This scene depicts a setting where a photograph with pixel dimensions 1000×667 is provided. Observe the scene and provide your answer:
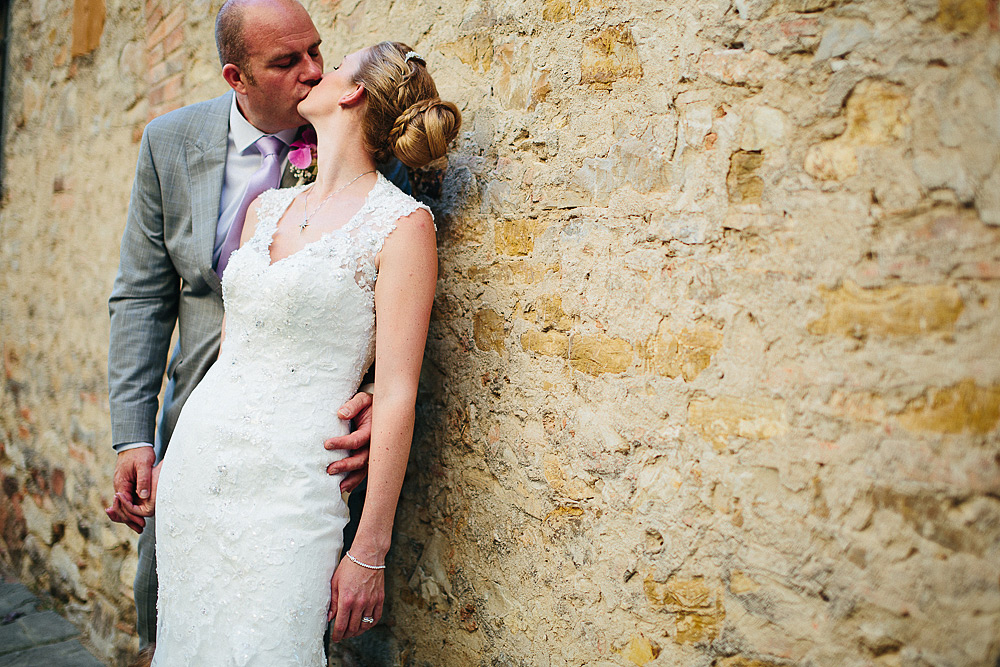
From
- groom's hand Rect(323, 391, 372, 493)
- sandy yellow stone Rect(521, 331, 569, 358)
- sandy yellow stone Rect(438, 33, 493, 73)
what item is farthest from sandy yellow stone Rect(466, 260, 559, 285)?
sandy yellow stone Rect(438, 33, 493, 73)

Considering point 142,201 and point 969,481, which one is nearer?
point 969,481

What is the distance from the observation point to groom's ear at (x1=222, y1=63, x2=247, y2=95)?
2.02m

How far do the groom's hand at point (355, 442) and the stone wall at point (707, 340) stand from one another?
11.7 inches

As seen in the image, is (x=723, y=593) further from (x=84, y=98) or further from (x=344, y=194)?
(x=84, y=98)

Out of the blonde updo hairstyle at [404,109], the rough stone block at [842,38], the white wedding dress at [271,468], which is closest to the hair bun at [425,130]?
the blonde updo hairstyle at [404,109]

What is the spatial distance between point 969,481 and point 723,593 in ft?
1.62

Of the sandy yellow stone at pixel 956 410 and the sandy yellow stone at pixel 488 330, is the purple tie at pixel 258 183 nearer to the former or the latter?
the sandy yellow stone at pixel 488 330

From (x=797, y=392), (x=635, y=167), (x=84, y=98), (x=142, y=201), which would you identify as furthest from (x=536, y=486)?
(x=84, y=98)

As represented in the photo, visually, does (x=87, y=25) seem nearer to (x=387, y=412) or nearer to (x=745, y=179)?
(x=387, y=412)

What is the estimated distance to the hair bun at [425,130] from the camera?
5.45 ft

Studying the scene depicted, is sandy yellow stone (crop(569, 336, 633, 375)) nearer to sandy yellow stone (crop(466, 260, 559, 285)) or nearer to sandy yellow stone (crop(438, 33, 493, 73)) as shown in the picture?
sandy yellow stone (crop(466, 260, 559, 285))

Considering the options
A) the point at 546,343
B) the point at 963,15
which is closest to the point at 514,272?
the point at 546,343

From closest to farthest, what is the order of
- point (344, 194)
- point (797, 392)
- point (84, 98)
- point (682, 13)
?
point (797, 392), point (682, 13), point (344, 194), point (84, 98)

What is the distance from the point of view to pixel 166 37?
314 cm
